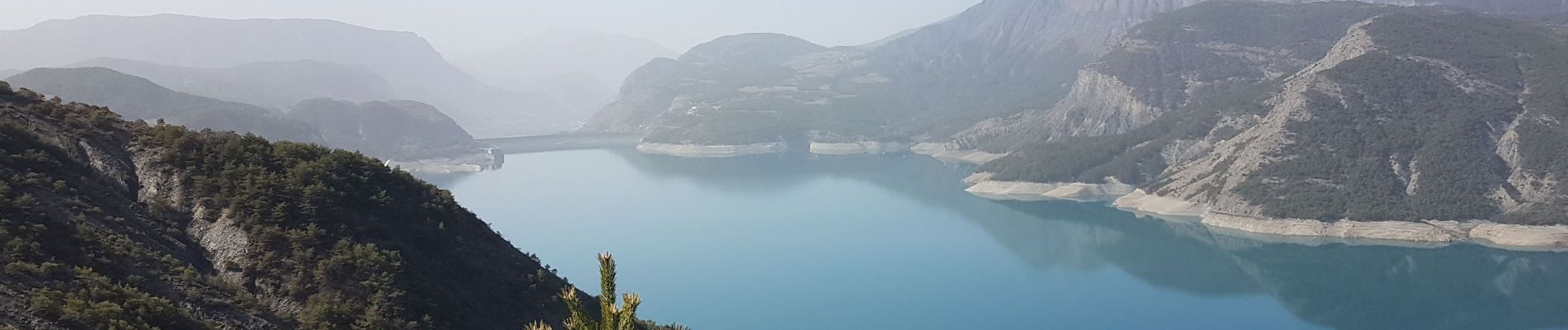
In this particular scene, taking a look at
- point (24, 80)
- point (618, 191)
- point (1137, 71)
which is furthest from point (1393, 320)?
point (24, 80)

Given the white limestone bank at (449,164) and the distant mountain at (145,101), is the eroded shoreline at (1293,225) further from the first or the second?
the distant mountain at (145,101)

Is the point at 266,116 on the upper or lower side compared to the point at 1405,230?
upper

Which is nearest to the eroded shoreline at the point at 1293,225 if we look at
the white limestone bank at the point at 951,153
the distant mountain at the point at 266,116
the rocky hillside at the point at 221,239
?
the white limestone bank at the point at 951,153

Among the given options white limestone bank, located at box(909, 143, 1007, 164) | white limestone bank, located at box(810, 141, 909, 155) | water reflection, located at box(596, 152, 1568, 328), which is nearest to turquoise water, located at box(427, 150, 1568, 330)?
water reflection, located at box(596, 152, 1568, 328)

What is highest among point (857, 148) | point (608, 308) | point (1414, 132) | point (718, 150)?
point (608, 308)

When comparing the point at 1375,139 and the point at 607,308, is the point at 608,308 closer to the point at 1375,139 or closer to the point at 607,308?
the point at 607,308

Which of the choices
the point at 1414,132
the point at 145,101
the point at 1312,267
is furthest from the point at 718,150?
the point at 1312,267

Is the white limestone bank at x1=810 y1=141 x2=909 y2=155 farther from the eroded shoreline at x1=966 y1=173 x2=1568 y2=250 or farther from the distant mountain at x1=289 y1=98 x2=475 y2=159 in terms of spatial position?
the eroded shoreline at x1=966 y1=173 x2=1568 y2=250
